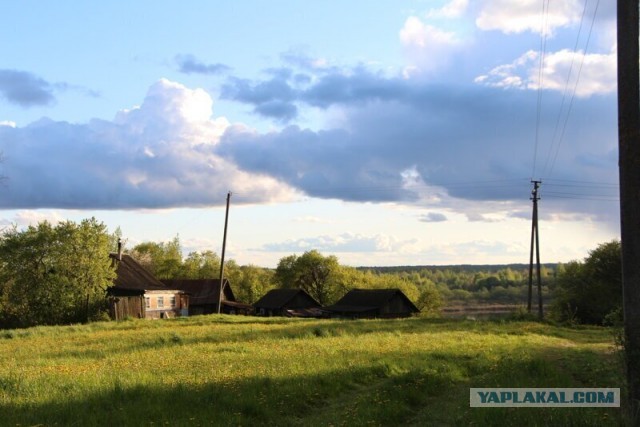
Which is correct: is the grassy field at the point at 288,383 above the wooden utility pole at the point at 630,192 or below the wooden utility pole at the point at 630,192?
below

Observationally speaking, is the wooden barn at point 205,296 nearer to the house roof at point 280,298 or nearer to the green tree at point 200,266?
the house roof at point 280,298

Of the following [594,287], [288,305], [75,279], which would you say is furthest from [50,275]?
[594,287]

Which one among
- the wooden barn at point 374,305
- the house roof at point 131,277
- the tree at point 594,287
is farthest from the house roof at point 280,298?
the tree at point 594,287

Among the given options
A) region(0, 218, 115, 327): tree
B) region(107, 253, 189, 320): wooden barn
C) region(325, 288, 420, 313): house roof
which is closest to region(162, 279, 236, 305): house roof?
region(107, 253, 189, 320): wooden barn

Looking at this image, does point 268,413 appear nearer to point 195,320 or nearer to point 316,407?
point 316,407

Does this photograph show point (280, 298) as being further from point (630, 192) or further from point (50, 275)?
point (630, 192)

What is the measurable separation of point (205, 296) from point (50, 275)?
27848 mm

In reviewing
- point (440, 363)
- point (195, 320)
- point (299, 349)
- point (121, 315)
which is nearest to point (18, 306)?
point (121, 315)

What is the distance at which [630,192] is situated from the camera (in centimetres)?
887

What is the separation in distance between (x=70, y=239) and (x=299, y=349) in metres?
36.7

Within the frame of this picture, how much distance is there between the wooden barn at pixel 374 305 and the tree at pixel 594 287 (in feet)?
61.8

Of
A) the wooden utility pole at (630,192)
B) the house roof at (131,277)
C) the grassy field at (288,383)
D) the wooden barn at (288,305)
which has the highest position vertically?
the wooden utility pole at (630,192)

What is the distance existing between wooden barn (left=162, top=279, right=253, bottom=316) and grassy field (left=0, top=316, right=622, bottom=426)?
173 ft

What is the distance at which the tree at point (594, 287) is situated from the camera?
178ft
